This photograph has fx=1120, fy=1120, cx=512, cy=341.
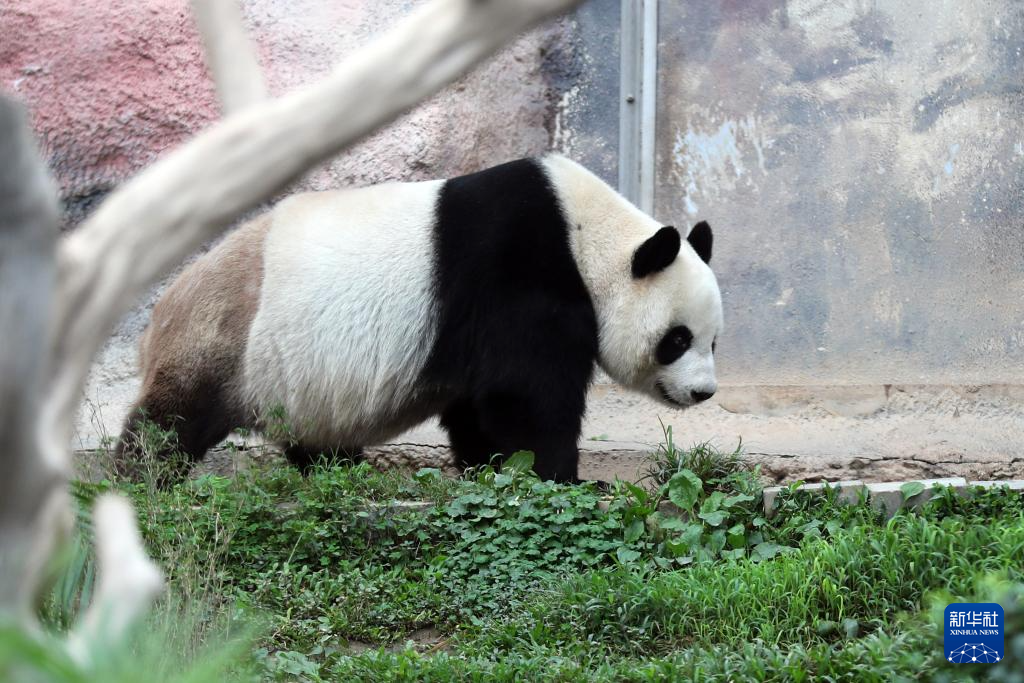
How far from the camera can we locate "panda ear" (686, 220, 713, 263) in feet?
21.5

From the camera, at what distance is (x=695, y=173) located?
325 inches

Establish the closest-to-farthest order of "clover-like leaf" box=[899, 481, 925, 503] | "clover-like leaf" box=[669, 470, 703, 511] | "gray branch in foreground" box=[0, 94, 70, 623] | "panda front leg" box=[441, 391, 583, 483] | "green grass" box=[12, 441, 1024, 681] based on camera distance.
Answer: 1. "gray branch in foreground" box=[0, 94, 70, 623]
2. "green grass" box=[12, 441, 1024, 681]
3. "clover-like leaf" box=[899, 481, 925, 503]
4. "clover-like leaf" box=[669, 470, 703, 511]
5. "panda front leg" box=[441, 391, 583, 483]

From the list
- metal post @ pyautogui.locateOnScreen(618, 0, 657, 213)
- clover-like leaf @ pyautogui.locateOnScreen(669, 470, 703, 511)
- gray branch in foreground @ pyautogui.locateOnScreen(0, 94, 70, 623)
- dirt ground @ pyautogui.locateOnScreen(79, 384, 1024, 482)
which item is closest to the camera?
gray branch in foreground @ pyautogui.locateOnScreen(0, 94, 70, 623)

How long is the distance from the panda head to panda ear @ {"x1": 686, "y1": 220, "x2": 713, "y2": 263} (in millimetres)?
204

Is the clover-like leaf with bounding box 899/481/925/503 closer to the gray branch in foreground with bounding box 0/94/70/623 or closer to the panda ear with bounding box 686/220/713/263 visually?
the panda ear with bounding box 686/220/713/263

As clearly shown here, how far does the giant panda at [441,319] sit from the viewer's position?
19.1ft

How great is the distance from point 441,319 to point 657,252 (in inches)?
47.2

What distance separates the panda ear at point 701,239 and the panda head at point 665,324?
0.67 feet

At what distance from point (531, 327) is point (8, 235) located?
395 centimetres

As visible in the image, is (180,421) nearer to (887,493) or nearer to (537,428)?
(537,428)

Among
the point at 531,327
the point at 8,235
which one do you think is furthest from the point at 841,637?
the point at 8,235

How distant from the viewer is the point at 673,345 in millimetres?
6191

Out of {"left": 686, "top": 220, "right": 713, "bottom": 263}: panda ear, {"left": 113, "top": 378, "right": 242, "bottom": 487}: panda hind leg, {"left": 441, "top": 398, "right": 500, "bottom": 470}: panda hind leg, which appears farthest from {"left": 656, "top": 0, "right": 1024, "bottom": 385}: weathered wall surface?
{"left": 113, "top": 378, "right": 242, "bottom": 487}: panda hind leg

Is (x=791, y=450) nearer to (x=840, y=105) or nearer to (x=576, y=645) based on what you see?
(x=840, y=105)
